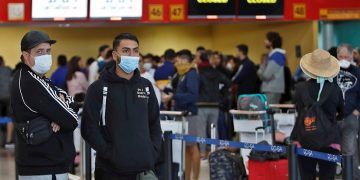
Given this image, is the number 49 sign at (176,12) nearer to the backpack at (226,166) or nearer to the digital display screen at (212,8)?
the digital display screen at (212,8)

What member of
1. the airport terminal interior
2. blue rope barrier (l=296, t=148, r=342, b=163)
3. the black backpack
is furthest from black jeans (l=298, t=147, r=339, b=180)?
blue rope barrier (l=296, t=148, r=342, b=163)

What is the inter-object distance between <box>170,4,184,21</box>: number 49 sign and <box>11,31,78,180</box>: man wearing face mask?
895cm

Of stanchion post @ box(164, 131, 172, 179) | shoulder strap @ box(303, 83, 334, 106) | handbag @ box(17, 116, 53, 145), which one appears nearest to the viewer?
handbag @ box(17, 116, 53, 145)

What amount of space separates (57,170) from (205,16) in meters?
7.63

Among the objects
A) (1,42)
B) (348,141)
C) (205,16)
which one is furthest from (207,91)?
(1,42)

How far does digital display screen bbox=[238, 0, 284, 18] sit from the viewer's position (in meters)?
12.5

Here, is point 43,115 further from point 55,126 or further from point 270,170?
point 270,170

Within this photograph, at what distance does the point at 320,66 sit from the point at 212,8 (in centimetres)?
517

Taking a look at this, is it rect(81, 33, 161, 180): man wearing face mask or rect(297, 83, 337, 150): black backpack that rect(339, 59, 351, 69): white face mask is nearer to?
A: rect(297, 83, 337, 150): black backpack

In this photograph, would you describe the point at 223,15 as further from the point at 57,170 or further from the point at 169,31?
the point at 169,31

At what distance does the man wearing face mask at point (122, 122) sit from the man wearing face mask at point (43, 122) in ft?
0.66

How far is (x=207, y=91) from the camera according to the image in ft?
40.0

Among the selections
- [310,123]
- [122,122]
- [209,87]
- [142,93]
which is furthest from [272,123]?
[122,122]

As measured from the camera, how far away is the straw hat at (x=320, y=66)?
751 centimetres
